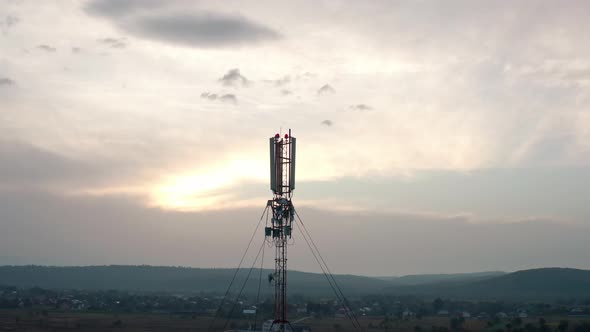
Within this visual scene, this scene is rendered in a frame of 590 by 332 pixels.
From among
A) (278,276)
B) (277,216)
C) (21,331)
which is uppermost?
(277,216)

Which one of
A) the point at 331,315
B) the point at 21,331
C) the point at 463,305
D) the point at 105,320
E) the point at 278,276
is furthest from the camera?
the point at 463,305

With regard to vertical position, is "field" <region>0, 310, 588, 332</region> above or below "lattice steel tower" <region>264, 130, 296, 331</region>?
below

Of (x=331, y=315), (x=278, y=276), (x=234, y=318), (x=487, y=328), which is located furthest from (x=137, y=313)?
(x=278, y=276)

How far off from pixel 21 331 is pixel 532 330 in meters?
68.9

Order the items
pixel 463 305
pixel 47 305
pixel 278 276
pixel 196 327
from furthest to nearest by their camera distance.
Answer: pixel 463 305, pixel 47 305, pixel 196 327, pixel 278 276

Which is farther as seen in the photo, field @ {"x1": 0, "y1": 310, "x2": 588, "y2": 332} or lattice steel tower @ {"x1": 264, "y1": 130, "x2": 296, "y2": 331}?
field @ {"x1": 0, "y1": 310, "x2": 588, "y2": 332}

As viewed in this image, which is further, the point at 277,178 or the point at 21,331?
the point at 21,331

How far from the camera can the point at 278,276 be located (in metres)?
35.0

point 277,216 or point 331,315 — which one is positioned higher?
point 277,216

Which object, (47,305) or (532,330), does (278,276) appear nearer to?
(532,330)

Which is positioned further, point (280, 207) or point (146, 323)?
point (146, 323)

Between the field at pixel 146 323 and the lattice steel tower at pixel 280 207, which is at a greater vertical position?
the lattice steel tower at pixel 280 207

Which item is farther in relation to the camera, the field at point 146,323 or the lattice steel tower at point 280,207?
the field at point 146,323

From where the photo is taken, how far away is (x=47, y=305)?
155m
